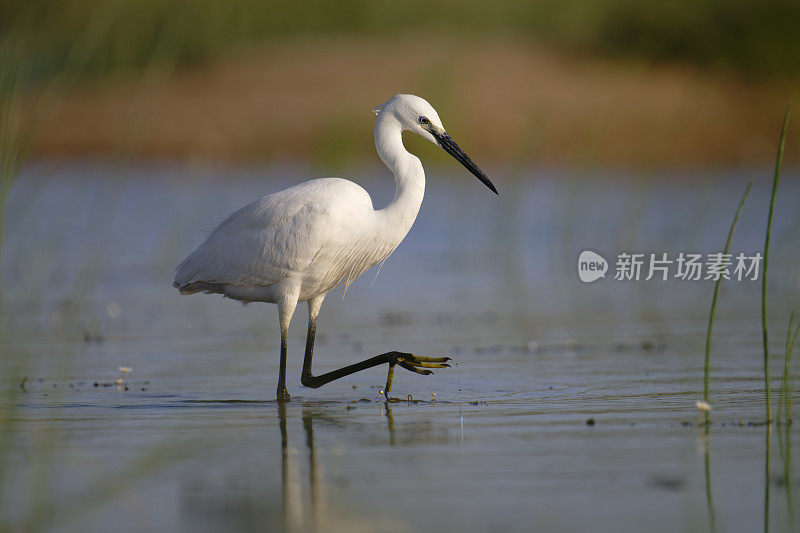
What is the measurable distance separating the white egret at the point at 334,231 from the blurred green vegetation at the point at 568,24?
13.6 metres

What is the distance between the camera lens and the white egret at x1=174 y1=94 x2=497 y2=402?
6.39 meters

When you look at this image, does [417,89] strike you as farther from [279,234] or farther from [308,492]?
[308,492]

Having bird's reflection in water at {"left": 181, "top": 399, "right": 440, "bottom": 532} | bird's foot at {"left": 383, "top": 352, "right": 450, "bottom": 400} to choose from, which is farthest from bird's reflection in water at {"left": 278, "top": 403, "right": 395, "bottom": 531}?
bird's foot at {"left": 383, "top": 352, "right": 450, "bottom": 400}

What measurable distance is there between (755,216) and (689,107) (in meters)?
8.46

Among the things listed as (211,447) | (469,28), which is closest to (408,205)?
(211,447)

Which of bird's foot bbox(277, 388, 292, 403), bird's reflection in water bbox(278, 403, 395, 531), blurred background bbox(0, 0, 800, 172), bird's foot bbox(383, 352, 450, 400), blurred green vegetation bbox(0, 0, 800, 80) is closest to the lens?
bird's reflection in water bbox(278, 403, 395, 531)

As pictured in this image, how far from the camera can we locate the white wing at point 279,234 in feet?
20.9

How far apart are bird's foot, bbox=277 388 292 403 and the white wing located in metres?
0.66

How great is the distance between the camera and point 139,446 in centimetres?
490

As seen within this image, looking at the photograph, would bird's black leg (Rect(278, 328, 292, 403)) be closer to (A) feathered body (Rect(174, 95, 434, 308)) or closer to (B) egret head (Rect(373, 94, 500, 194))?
(A) feathered body (Rect(174, 95, 434, 308))

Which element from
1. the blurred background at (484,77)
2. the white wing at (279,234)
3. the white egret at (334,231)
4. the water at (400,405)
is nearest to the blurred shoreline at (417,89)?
the blurred background at (484,77)

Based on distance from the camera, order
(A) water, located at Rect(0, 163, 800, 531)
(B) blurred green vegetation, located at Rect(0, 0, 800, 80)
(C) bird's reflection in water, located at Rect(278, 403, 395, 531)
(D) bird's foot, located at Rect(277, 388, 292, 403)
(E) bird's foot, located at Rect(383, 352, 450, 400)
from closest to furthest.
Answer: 1. (C) bird's reflection in water, located at Rect(278, 403, 395, 531)
2. (A) water, located at Rect(0, 163, 800, 531)
3. (D) bird's foot, located at Rect(277, 388, 292, 403)
4. (E) bird's foot, located at Rect(383, 352, 450, 400)
5. (B) blurred green vegetation, located at Rect(0, 0, 800, 80)

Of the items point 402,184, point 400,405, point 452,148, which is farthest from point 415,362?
point 452,148

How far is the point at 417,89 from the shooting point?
20.3 metres
